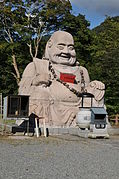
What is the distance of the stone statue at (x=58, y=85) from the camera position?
12.6 meters

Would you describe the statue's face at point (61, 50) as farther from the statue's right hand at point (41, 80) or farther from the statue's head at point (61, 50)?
the statue's right hand at point (41, 80)

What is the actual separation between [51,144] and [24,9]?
17200 millimetres

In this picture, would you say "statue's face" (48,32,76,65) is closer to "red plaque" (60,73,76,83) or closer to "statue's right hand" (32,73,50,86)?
"red plaque" (60,73,76,83)

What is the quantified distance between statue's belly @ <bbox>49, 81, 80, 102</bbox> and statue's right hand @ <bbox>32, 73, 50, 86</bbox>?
33 centimetres

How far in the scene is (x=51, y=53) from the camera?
45.5 feet

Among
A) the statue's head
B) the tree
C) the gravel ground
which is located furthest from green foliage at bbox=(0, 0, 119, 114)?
the gravel ground

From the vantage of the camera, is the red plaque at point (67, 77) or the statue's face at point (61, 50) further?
the statue's face at point (61, 50)

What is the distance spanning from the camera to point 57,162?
5.90 meters

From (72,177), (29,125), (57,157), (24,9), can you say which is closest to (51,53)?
(29,125)

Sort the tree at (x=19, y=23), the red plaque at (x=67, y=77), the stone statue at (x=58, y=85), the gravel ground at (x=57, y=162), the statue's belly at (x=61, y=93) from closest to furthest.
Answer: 1. the gravel ground at (x=57, y=162)
2. the stone statue at (x=58, y=85)
3. the statue's belly at (x=61, y=93)
4. the red plaque at (x=67, y=77)
5. the tree at (x=19, y=23)

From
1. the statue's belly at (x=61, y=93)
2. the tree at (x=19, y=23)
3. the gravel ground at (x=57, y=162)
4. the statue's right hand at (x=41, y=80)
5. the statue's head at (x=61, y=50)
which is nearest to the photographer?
the gravel ground at (x=57, y=162)

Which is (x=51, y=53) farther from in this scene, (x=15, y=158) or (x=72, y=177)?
(x=72, y=177)

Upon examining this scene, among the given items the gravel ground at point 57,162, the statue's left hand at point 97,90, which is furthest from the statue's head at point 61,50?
the gravel ground at point 57,162

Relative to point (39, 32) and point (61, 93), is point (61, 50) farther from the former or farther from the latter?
point (39, 32)
